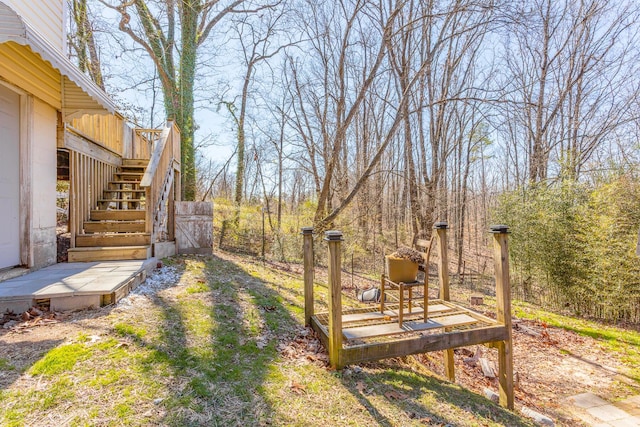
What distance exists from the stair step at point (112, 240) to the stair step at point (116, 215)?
586mm

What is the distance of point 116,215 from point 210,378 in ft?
15.7

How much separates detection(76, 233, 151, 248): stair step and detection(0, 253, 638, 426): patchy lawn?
130 centimetres

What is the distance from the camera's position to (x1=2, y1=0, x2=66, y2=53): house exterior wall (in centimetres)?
466

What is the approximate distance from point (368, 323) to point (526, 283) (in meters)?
7.99

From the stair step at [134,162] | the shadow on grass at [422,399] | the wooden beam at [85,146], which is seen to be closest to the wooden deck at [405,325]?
the shadow on grass at [422,399]

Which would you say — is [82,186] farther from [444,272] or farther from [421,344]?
[444,272]

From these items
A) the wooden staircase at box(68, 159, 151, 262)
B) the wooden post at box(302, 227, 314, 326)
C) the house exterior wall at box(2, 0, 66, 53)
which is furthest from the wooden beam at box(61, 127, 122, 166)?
the wooden post at box(302, 227, 314, 326)

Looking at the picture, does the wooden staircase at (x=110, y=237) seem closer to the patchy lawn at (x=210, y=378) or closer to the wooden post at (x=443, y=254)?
the patchy lawn at (x=210, y=378)

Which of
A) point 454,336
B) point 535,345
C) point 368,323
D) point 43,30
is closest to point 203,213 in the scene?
point 43,30

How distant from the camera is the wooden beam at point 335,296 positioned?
278 cm

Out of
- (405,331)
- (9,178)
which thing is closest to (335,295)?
(405,331)

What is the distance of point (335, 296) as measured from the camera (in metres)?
2.80

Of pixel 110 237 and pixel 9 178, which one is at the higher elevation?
pixel 9 178

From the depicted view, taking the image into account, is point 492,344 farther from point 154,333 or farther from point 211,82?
point 211,82
